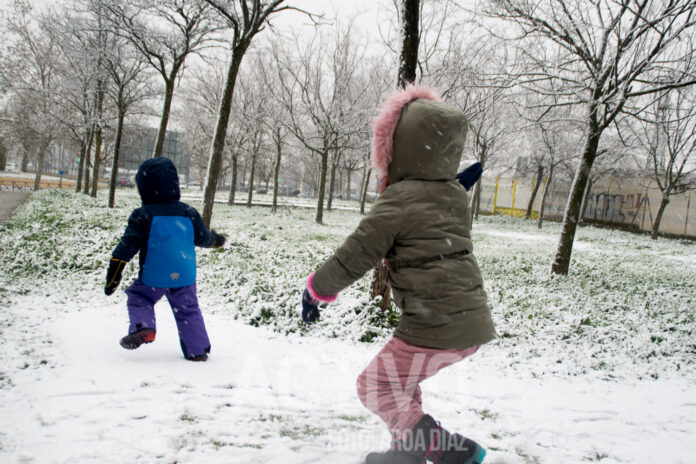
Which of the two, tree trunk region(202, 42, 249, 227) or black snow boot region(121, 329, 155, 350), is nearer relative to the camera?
black snow boot region(121, 329, 155, 350)

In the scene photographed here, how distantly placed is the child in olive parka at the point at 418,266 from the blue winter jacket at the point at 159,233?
5.75 feet

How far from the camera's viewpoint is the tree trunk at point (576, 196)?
8.57 meters

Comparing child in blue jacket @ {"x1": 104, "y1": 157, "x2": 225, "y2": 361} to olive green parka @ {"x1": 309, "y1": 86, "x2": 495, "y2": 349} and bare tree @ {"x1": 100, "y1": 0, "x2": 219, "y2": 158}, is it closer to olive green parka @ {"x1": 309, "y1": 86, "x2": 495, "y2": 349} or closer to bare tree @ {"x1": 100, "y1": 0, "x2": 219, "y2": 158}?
olive green parka @ {"x1": 309, "y1": 86, "x2": 495, "y2": 349}

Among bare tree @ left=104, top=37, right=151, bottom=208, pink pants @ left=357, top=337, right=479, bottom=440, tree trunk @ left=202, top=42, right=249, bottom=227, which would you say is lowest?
pink pants @ left=357, top=337, right=479, bottom=440

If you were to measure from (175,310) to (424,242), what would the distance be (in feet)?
8.13

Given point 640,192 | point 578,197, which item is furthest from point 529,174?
point 578,197

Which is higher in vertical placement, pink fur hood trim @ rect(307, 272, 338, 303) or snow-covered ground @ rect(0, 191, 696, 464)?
pink fur hood trim @ rect(307, 272, 338, 303)

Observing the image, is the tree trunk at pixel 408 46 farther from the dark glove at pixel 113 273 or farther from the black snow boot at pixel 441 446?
the black snow boot at pixel 441 446

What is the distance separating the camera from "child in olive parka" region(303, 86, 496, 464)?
179cm

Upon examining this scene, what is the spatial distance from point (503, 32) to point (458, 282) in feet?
28.9

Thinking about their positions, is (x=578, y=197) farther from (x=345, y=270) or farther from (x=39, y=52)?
(x=39, y=52)

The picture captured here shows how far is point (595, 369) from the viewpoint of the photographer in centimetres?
431

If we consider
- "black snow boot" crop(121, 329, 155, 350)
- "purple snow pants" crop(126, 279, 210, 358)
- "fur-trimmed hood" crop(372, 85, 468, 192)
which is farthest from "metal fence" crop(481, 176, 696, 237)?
→ "black snow boot" crop(121, 329, 155, 350)

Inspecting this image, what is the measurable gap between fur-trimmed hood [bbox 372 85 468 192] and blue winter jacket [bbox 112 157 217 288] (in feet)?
6.57
